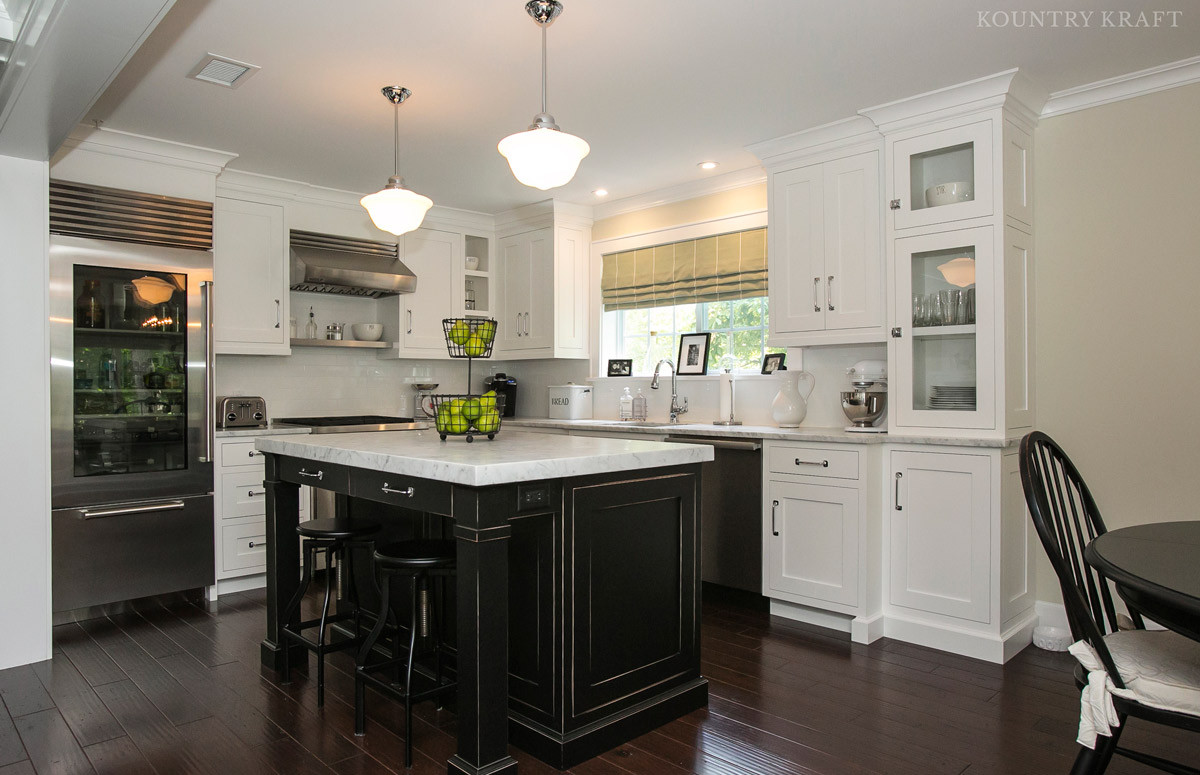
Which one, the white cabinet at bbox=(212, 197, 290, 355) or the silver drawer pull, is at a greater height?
the white cabinet at bbox=(212, 197, 290, 355)

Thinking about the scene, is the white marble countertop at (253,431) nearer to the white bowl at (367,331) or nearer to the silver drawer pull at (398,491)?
the white bowl at (367,331)

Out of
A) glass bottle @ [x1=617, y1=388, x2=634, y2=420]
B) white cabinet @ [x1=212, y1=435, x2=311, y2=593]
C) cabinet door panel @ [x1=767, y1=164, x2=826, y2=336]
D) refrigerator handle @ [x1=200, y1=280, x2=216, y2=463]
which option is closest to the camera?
cabinet door panel @ [x1=767, y1=164, x2=826, y2=336]

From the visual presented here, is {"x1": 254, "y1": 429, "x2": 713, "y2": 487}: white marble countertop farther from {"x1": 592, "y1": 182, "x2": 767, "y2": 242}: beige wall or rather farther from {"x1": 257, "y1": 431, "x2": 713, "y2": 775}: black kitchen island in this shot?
{"x1": 592, "y1": 182, "x2": 767, "y2": 242}: beige wall

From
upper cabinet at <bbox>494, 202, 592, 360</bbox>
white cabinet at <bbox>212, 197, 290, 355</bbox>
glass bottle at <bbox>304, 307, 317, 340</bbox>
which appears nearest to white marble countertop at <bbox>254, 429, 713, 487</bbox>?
white cabinet at <bbox>212, 197, 290, 355</bbox>

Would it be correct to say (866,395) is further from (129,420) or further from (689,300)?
(129,420)

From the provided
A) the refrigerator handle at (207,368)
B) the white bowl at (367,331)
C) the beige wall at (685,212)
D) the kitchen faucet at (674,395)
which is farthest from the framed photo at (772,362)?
the refrigerator handle at (207,368)

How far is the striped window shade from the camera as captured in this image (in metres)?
4.70

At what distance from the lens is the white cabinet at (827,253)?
3775mm

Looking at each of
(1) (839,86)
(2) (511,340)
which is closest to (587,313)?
(2) (511,340)

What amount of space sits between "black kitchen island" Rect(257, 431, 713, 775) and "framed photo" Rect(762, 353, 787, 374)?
1.95 meters

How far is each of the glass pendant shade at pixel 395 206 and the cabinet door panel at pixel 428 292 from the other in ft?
7.16

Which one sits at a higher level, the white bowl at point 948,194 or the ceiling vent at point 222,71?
the ceiling vent at point 222,71

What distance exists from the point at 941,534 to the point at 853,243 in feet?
4.87

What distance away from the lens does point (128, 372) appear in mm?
3889
